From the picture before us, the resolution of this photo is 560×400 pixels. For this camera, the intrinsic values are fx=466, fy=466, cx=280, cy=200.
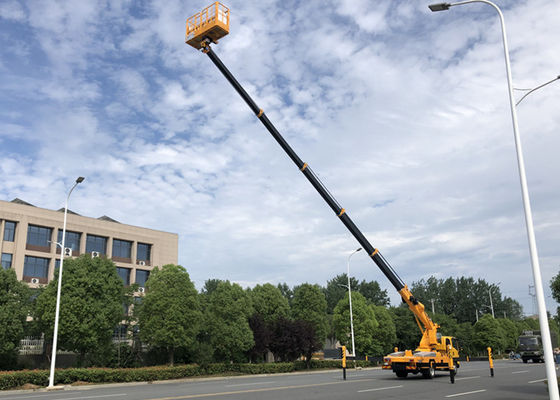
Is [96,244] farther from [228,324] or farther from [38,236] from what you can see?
[228,324]

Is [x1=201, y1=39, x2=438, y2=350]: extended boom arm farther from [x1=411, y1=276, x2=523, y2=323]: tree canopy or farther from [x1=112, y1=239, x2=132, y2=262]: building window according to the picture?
[x1=411, y1=276, x2=523, y2=323]: tree canopy

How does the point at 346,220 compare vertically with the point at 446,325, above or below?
above

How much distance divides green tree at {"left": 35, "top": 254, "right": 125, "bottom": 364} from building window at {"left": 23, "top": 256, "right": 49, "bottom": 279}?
16.6 metres

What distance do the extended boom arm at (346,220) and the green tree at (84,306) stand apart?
14.8 meters

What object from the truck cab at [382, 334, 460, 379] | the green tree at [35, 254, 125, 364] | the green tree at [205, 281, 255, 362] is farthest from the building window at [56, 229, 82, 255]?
the truck cab at [382, 334, 460, 379]

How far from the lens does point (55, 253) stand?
47125 millimetres

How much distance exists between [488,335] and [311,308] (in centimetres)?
3027

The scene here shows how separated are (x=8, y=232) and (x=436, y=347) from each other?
1551 inches

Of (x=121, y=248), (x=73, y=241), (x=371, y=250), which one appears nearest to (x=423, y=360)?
(x=371, y=250)

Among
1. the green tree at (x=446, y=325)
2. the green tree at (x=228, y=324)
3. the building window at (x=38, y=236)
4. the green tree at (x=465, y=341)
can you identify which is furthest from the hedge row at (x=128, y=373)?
the green tree at (x=465, y=341)

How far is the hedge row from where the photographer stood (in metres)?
23.1

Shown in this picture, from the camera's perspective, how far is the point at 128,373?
26641 mm

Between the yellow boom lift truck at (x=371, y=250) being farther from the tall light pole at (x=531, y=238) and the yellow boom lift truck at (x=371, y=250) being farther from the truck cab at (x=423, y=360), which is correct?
the tall light pole at (x=531, y=238)

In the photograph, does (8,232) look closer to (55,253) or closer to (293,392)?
(55,253)
